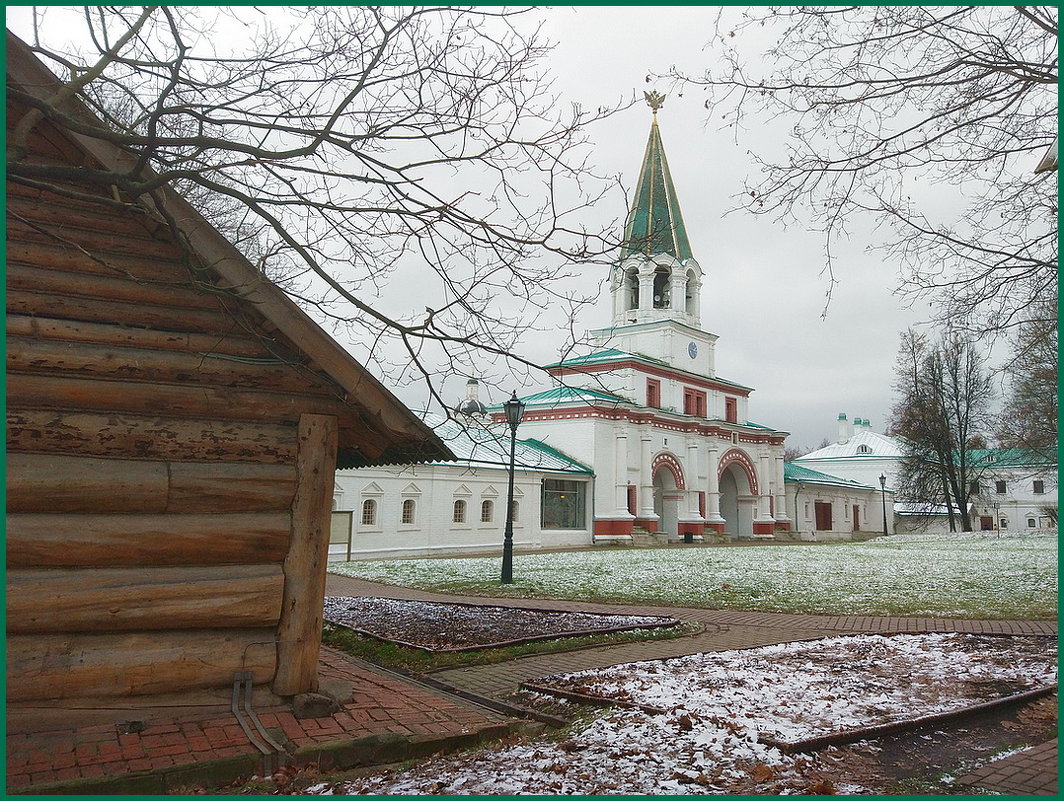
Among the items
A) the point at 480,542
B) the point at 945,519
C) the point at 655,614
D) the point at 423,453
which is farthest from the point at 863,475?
the point at 423,453

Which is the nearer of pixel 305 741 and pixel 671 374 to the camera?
pixel 305 741

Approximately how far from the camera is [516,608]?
1291 cm

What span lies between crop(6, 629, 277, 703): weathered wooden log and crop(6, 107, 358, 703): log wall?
0.03 feet

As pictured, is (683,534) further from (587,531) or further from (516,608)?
(516,608)

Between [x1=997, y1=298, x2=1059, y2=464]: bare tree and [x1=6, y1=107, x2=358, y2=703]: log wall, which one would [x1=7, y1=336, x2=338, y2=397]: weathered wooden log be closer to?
[x1=6, y1=107, x2=358, y2=703]: log wall

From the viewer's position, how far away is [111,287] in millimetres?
5852

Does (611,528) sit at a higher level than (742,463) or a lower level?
lower

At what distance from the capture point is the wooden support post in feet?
19.4

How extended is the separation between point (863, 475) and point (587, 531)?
4716cm

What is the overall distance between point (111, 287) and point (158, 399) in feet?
3.07

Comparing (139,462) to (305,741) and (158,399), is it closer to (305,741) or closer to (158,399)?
(158,399)

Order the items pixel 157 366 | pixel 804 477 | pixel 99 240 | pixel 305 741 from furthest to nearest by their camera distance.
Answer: pixel 804 477, pixel 99 240, pixel 157 366, pixel 305 741

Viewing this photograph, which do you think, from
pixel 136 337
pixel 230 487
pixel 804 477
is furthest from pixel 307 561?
pixel 804 477

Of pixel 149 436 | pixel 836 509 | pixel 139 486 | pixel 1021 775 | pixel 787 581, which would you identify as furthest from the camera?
pixel 836 509
